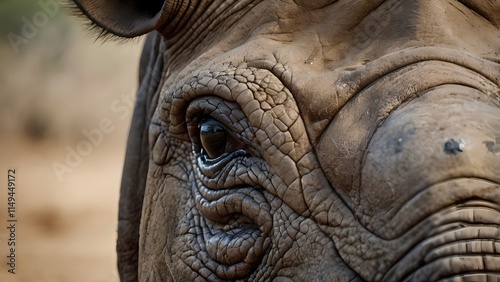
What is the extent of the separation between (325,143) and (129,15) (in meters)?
1.34

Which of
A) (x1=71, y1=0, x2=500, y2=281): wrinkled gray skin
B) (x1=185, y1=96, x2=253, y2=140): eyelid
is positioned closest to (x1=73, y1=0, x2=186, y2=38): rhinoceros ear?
(x1=71, y1=0, x2=500, y2=281): wrinkled gray skin

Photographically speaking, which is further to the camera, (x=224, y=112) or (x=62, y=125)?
(x=62, y=125)

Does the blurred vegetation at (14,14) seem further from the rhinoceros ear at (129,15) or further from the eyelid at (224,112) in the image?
the eyelid at (224,112)

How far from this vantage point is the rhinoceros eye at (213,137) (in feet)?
11.1

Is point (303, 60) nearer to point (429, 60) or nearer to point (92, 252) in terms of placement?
point (429, 60)

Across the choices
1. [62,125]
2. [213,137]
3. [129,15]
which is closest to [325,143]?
[213,137]

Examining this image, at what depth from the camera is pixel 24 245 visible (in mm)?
9695

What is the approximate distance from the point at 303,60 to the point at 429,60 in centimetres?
47

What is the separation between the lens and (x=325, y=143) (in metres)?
3.00

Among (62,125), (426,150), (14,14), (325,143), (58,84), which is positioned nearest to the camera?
(426,150)

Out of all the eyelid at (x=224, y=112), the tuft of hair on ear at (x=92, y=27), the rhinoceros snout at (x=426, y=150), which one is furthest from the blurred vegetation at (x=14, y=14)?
the rhinoceros snout at (x=426, y=150)

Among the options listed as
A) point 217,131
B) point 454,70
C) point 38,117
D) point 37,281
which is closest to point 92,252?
point 37,281

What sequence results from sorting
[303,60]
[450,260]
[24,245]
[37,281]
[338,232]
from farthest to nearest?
[24,245] → [37,281] → [303,60] → [338,232] → [450,260]

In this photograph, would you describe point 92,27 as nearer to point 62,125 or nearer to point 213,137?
point 213,137
